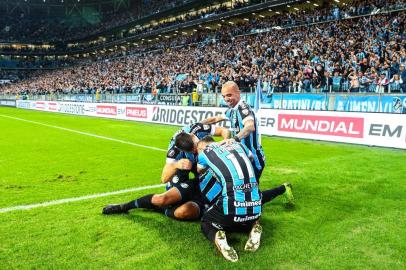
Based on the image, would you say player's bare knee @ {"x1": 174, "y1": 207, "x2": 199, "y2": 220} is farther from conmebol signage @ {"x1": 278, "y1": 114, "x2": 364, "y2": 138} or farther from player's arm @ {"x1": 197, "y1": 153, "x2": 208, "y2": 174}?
conmebol signage @ {"x1": 278, "y1": 114, "x2": 364, "y2": 138}

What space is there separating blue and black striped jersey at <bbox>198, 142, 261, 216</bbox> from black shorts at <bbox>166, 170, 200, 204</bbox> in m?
0.99

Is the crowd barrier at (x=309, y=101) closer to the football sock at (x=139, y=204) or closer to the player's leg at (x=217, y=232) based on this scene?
the football sock at (x=139, y=204)

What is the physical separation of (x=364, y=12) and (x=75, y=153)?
25.7 meters

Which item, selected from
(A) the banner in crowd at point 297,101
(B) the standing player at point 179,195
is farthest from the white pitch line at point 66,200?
(A) the banner in crowd at point 297,101

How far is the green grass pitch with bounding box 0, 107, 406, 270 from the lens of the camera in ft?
13.9

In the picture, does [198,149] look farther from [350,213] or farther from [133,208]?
[350,213]

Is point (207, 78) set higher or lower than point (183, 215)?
higher

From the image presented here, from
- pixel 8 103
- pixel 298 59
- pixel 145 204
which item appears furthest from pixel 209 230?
pixel 8 103

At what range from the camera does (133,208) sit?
590 centimetres

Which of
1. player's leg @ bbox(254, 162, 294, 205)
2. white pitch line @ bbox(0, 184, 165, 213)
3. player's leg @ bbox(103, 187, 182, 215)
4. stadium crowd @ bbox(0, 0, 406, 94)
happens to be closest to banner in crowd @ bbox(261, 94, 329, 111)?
stadium crowd @ bbox(0, 0, 406, 94)

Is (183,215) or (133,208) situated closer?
(183,215)

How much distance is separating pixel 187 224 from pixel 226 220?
1.03 meters

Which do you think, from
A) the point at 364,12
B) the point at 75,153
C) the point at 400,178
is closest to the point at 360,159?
the point at 400,178

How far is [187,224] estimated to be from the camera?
5.41 meters
